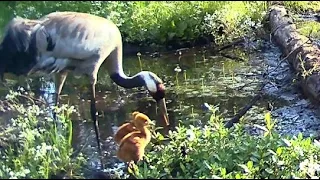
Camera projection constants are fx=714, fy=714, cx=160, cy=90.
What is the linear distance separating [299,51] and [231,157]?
3547 millimetres

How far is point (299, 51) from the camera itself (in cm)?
802

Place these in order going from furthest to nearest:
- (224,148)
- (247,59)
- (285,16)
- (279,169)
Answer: (285,16)
(247,59)
(224,148)
(279,169)

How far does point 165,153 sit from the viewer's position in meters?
5.14

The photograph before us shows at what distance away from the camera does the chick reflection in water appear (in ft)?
17.6

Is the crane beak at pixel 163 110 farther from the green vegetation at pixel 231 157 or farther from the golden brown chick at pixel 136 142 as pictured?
the green vegetation at pixel 231 157

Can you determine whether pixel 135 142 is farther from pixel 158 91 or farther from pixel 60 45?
pixel 158 91

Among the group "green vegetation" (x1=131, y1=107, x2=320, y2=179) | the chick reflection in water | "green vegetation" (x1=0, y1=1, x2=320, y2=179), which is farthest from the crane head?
"green vegetation" (x1=131, y1=107, x2=320, y2=179)

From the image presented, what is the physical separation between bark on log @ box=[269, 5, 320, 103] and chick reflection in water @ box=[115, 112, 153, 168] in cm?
212

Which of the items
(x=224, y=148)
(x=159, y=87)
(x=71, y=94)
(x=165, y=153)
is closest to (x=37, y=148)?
(x=165, y=153)

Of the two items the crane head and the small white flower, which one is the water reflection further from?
the small white flower

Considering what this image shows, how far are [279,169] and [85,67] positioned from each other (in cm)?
263

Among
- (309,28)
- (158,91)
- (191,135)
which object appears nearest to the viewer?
(191,135)

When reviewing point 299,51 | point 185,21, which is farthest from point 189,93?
point 185,21

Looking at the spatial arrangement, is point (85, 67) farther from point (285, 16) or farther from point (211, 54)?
point (285, 16)
